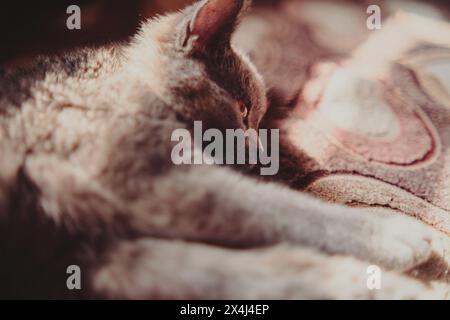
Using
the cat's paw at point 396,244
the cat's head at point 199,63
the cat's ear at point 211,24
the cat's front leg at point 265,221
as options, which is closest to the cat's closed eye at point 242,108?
the cat's head at point 199,63

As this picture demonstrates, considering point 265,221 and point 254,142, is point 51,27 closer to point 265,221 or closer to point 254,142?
point 254,142

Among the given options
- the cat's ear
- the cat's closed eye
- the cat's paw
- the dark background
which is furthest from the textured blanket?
the dark background

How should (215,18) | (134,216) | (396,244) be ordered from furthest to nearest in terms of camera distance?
(215,18), (396,244), (134,216)

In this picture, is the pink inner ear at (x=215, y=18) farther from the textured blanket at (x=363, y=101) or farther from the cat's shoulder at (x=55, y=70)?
the textured blanket at (x=363, y=101)

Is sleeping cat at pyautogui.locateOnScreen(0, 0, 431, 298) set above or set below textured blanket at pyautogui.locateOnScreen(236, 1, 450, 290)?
below

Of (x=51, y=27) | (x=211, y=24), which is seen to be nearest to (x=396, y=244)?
(x=211, y=24)

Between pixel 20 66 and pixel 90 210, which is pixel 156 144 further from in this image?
pixel 20 66

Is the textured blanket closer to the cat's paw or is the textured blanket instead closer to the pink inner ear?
the cat's paw
